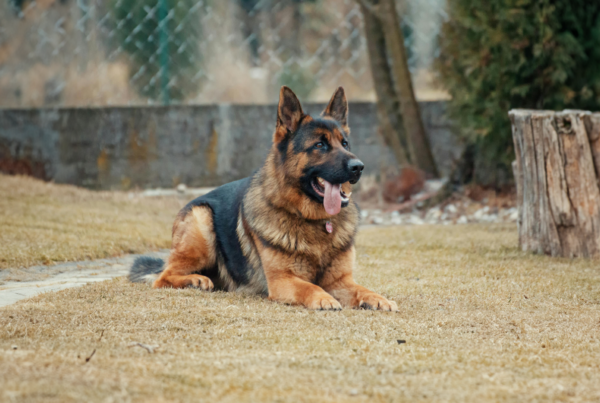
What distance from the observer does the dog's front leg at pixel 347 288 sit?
3.92m

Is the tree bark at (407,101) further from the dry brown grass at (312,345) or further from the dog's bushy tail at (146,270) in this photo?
the dog's bushy tail at (146,270)

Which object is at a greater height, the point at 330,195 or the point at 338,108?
the point at 338,108

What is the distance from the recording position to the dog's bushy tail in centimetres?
482

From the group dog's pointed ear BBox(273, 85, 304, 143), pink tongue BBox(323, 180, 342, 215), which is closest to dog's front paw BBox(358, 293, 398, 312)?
pink tongue BBox(323, 180, 342, 215)

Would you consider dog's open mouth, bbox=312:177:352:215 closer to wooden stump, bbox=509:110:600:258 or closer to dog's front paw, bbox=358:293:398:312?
dog's front paw, bbox=358:293:398:312

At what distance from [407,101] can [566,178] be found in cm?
536

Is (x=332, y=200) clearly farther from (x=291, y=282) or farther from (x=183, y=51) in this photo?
(x=183, y=51)

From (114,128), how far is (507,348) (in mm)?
9965

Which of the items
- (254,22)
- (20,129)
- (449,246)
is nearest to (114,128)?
(20,129)

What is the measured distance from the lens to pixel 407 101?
Result: 10961 millimetres

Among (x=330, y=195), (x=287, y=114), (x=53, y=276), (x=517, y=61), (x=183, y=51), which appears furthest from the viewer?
(x=183, y=51)

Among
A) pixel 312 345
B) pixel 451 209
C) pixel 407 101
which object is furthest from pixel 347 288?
pixel 407 101

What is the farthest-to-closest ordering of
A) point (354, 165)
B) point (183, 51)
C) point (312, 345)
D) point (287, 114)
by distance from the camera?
point (183, 51) → point (287, 114) → point (354, 165) → point (312, 345)

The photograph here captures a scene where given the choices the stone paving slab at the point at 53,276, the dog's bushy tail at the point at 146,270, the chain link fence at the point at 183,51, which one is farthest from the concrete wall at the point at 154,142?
the dog's bushy tail at the point at 146,270
